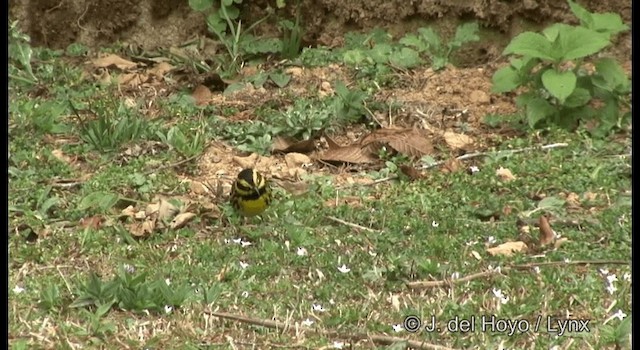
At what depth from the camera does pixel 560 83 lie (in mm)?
6629

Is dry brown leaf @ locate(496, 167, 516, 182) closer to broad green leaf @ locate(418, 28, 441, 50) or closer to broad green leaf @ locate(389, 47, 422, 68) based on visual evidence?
broad green leaf @ locate(389, 47, 422, 68)

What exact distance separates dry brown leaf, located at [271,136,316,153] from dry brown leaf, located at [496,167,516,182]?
3.40ft

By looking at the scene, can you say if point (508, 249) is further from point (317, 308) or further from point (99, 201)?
point (99, 201)

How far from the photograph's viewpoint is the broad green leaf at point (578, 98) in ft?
22.3

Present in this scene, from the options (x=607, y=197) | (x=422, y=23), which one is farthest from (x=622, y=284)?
(x=422, y=23)

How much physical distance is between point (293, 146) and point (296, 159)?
13 cm

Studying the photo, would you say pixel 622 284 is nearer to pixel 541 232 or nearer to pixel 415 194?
pixel 541 232

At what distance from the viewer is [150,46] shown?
8.44 metres

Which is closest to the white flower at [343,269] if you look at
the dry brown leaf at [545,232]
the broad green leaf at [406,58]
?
the dry brown leaf at [545,232]

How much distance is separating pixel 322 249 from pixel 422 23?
316cm

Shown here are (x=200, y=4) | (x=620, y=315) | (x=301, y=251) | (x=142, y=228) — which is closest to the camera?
(x=620, y=315)

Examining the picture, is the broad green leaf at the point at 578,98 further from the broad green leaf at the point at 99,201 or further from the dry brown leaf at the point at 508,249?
the broad green leaf at the point at 99,201
